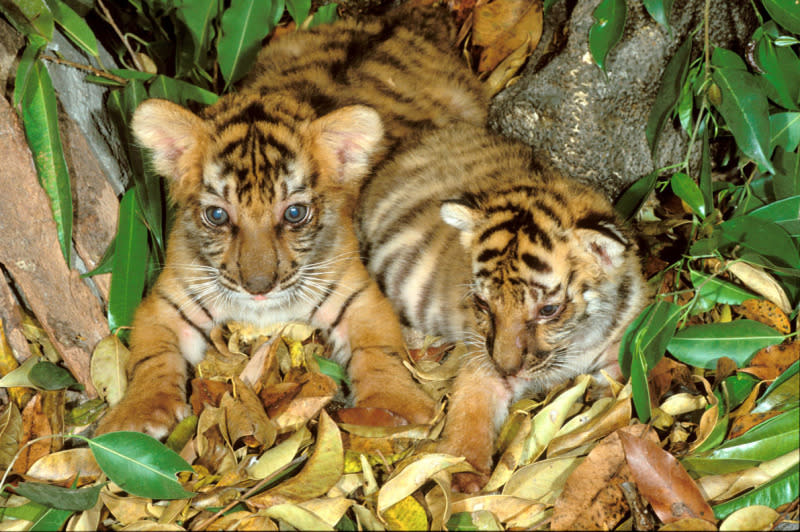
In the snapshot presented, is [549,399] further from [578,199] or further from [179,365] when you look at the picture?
[179,365]

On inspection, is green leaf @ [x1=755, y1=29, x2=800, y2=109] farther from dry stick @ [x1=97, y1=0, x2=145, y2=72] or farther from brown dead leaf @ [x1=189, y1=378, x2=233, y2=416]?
dry stick @ [x1=97, y1=0, x2=145, y2=72]

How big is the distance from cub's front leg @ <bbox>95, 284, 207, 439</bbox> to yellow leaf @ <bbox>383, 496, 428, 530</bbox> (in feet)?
2.82

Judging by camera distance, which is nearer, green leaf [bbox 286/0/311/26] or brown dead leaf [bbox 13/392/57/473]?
brown dead leaf [bbox 13/392/57/473]

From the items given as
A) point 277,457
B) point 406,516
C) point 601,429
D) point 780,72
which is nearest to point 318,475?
point 277,457

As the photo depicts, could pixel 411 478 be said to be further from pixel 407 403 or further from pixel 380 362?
pixel 380 362

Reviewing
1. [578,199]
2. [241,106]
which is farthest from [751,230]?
[241,106]

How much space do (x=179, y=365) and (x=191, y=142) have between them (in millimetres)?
822

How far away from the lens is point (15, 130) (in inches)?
102

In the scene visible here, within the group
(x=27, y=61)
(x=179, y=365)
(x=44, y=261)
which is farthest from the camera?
(x=179, y=365)

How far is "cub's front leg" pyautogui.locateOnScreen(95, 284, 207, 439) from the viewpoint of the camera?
2609 mm

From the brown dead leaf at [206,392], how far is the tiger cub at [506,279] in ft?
2.59

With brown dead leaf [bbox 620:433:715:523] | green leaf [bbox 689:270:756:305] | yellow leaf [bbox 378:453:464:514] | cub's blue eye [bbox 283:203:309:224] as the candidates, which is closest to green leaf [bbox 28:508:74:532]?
yellow leaf [bbox 378:453:464:514]

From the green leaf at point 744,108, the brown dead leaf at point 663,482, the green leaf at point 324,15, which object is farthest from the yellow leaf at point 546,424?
the green leaf at point 324,15

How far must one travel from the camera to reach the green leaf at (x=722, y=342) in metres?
2.50
